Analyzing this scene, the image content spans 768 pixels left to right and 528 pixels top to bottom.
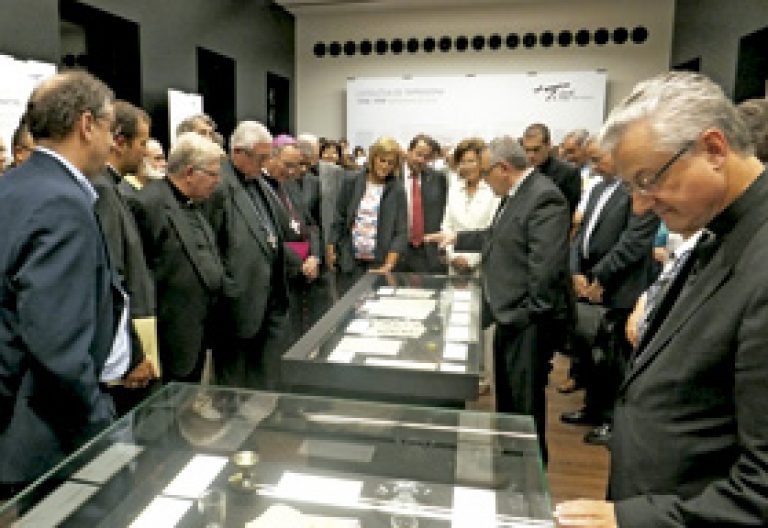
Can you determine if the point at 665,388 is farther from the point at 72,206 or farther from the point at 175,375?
the point at 175,375

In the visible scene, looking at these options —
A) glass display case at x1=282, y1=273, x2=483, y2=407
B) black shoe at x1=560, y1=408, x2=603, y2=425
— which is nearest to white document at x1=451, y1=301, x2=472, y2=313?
glass display case at x1=282, y1=273, x2=483, y2=407

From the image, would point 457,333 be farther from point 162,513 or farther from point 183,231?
point 162,513

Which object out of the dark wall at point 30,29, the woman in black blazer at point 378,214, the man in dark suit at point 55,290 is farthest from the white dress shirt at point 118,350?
the dark wall at point 30,29

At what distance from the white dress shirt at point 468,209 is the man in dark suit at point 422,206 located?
10 cm

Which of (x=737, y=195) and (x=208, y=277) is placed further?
(x=208, y=277)

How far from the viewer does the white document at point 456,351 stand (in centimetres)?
196

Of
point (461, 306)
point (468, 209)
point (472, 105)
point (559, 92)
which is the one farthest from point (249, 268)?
point (559, 92)

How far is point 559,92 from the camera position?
9.16m

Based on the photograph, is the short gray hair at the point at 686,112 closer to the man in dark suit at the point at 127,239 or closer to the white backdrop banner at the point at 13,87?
the man in dark suit at the point at 127,239

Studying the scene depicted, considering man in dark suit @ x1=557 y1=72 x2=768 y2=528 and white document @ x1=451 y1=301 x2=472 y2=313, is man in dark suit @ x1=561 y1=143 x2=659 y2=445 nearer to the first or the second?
white document @ x1=451 y1=301 x2=472 y2=313

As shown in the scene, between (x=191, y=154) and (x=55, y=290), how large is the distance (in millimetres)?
1262

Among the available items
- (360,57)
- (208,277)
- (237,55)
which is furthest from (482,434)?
(360,57)

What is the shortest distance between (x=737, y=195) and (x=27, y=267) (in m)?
1.44

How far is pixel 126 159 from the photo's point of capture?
249cm
